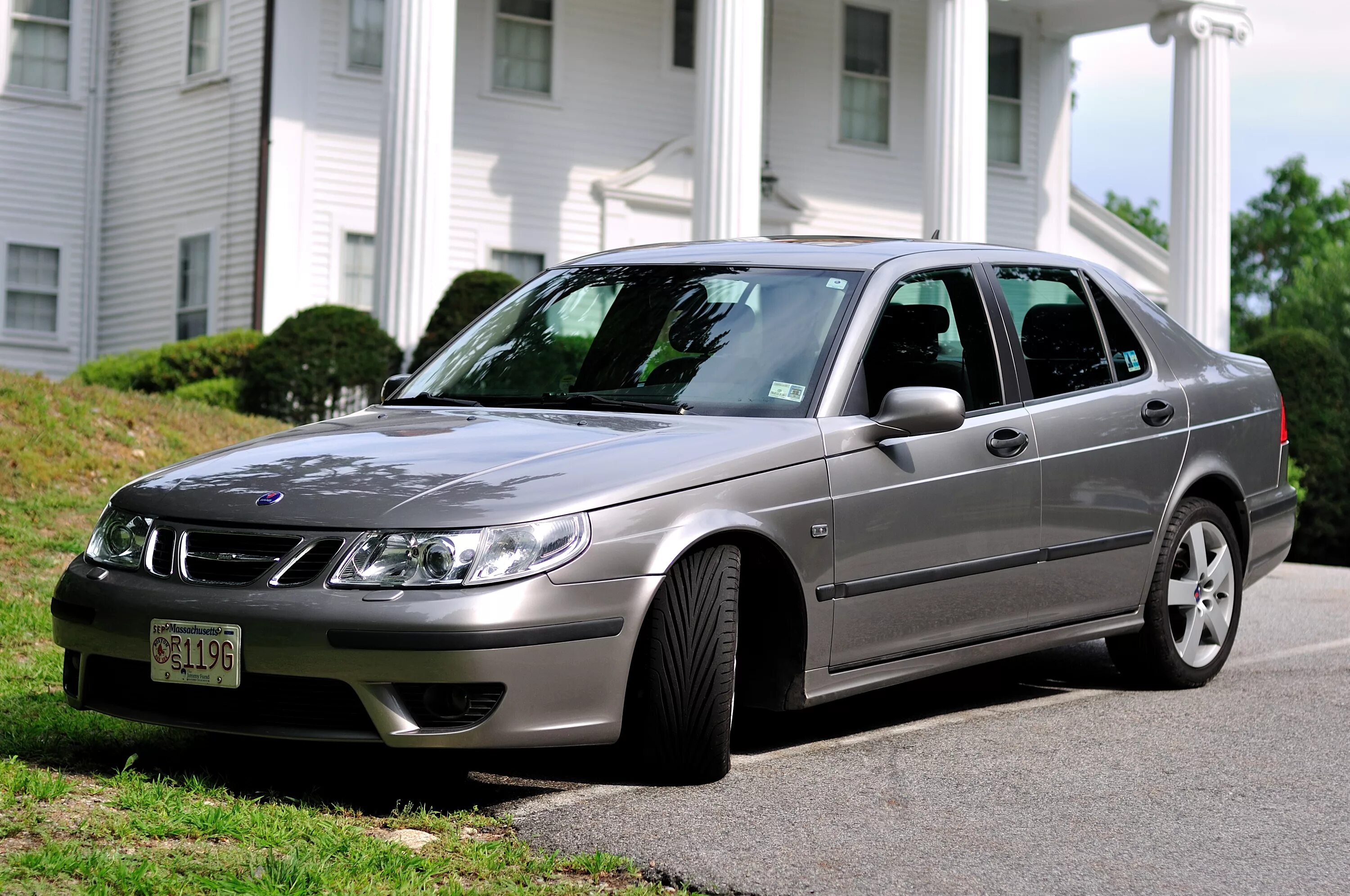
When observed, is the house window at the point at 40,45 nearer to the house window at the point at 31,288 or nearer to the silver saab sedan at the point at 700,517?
the house window at the point at 31,288

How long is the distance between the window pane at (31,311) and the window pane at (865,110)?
10.6 meters

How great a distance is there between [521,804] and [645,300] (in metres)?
1.99

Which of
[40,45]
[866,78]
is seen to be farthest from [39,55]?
[866,78]

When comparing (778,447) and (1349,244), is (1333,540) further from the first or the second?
(778,447)

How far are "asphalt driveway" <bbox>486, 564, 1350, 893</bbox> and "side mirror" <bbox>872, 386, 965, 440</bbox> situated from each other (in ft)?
3.47

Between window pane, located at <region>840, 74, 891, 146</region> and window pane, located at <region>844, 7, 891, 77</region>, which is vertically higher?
window pane, located at <region>844, 7, 891, 77</region>

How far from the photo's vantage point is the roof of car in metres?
5.99

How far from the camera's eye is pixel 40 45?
2153 centimetres

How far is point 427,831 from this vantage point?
14.5 ft

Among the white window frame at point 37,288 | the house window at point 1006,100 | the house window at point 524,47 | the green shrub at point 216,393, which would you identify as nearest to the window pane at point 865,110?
the house window at point 1006,100

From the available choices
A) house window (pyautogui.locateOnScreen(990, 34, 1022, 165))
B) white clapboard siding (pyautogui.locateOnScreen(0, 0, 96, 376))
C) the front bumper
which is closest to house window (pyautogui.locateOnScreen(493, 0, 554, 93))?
white clapboard siding (pyautogui.locateOnScreen(0, 0, 96, 376))

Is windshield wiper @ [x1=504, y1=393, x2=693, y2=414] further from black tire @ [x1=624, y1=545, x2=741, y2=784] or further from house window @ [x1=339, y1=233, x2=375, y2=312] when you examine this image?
house window @ [x1=339, y1=233, x2=375, y2=312]

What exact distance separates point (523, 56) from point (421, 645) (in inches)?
689

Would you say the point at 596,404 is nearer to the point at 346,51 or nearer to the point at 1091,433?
the point at 1091,433
